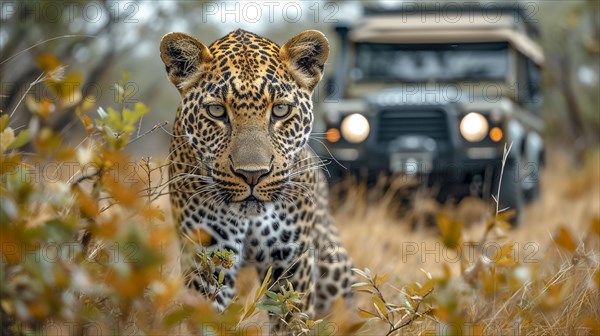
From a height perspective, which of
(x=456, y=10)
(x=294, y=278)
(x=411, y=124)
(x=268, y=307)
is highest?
Answer: (x=456, y=10)

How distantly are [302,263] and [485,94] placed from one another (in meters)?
6.11

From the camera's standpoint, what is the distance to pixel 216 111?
3.32 m

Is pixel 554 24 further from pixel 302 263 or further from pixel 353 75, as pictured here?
pixel 302 263

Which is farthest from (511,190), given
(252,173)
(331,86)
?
(252,173)

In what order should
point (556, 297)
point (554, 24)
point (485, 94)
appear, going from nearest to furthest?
point (556, 297), point (485, 94), point (554, 24)

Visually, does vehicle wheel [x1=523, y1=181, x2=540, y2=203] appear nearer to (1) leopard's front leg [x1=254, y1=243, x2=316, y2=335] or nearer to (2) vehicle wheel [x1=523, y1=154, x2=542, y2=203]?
(2) vehicle wheel [x1=523, y1=154, x2=542, y2=203]

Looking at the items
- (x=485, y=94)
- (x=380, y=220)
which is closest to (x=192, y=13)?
(x=485, y=94)

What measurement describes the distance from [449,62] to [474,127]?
100cm

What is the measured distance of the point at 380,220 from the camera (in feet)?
25.4

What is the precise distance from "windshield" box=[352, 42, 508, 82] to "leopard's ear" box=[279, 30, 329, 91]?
6237mm

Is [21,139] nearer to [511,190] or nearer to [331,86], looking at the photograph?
[511,190]

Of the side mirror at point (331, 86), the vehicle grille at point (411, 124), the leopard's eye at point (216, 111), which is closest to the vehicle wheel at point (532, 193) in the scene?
the vehicle grille at point (411, 124)

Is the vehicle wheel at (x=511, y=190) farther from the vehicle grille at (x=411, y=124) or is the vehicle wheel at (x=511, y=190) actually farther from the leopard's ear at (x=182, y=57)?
the leopard's ear at (x=182, y=57)

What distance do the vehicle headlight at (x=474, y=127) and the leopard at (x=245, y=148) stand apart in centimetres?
535
